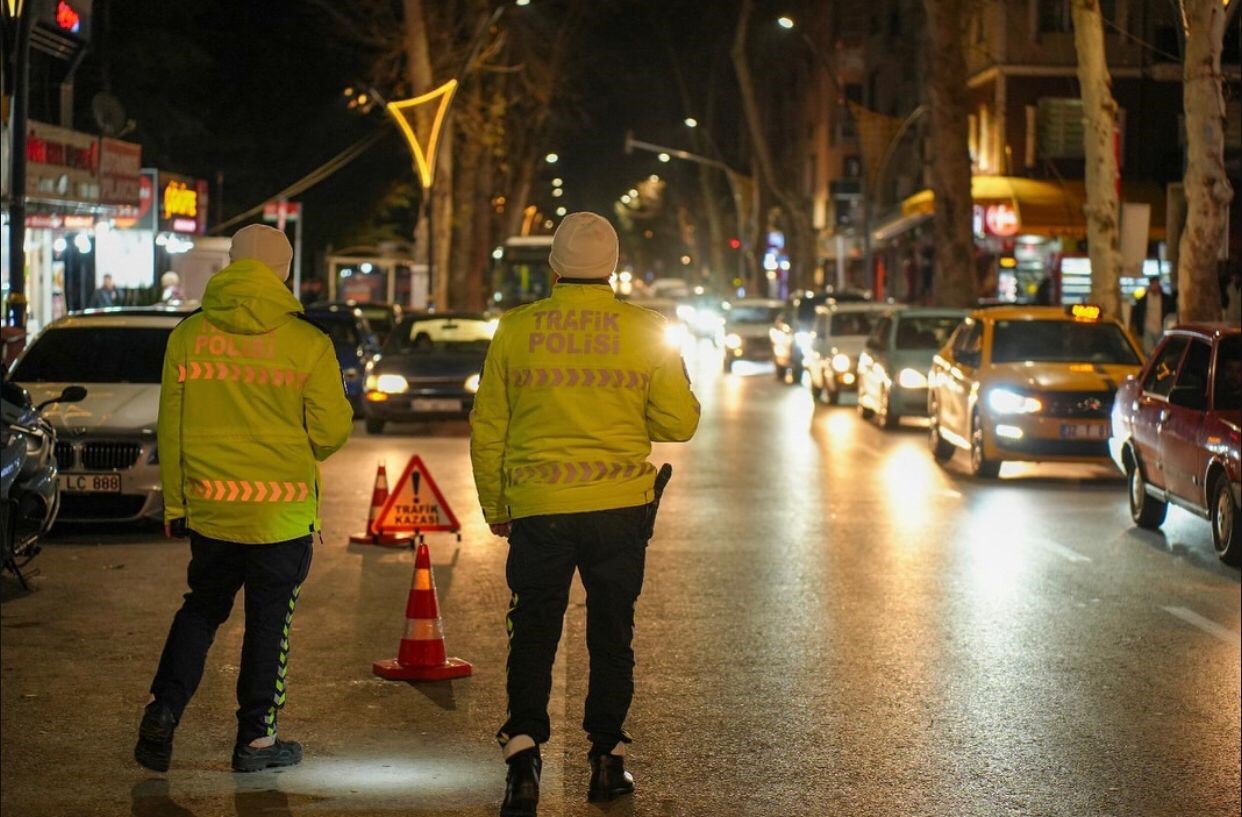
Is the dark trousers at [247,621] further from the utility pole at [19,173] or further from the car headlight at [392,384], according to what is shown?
the car headlight at [392,384]

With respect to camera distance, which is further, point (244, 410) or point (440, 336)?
point (440, 336)

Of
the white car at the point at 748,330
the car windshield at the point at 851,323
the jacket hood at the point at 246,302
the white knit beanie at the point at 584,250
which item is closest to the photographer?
the white knit beanie at the point at 584,250

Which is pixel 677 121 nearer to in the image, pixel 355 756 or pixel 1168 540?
pixel 1168 540

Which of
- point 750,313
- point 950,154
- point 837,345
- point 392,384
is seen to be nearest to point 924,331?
point 837,345

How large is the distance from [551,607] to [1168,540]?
912 centimetres

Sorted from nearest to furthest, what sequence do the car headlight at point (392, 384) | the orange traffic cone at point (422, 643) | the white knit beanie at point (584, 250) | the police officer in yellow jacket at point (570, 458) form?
the police officer in yellow jacket at point (570, 458)
the white knit beanie at point (584, 250)
the orange traffic cone at point (422, 643)
the car headlight at point (392, 384)

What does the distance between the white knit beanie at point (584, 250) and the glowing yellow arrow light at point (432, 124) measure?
34.4 meters

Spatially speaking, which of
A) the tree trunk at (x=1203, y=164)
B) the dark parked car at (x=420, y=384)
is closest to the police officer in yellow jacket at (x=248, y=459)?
the dark parked car at (x=420, y=384)

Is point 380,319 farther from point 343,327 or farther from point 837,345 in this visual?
point 837,345

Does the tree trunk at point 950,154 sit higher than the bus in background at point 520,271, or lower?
higher

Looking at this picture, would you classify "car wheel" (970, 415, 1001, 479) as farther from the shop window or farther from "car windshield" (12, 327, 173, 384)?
the shop window

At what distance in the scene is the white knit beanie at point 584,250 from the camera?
634 cm

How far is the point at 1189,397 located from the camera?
13.9 metres

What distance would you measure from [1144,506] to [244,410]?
976 centimetres
